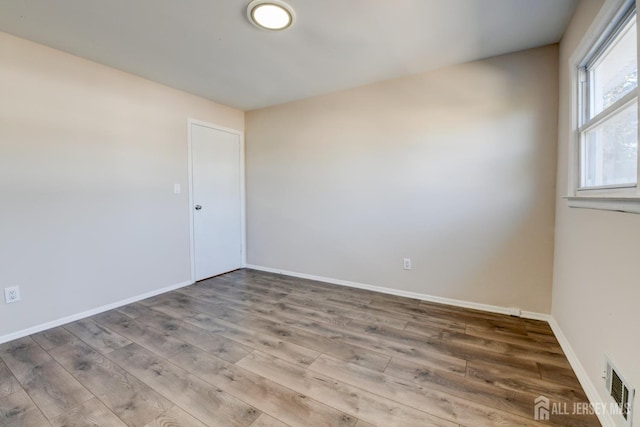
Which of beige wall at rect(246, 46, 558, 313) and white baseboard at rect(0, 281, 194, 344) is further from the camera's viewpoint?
beige wall at rect(246, 46, 558, 313)

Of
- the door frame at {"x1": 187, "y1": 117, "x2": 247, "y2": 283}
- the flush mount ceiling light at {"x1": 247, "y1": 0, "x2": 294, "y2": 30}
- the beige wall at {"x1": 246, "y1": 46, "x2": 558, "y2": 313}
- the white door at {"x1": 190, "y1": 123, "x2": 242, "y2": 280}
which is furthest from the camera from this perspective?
the white door at {"x1": 190, "y1": 123, "x2": 242, "y2": 280}

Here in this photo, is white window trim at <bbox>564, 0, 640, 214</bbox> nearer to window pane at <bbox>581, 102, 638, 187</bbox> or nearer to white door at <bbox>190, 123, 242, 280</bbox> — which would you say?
window pane at <bbox>581, 102, 638, 187</bbox>

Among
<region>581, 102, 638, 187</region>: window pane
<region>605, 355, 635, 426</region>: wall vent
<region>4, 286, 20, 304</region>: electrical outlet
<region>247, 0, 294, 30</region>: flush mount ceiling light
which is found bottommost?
<region>605, 355, 635, 426</region>: wall vent

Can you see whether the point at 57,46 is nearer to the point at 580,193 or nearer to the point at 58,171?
the point at 58,171

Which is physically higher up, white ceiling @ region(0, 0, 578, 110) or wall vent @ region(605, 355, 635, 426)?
white ceiling @ region(0, 0, 578, 110)

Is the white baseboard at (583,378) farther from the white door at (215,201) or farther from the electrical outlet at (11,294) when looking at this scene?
the electrical outlet at (11,294)

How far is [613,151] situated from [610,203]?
0.41 metres

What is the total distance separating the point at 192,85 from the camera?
10.3 feet

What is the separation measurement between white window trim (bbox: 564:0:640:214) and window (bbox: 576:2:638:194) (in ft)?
0.07

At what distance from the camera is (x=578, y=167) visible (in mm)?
1935

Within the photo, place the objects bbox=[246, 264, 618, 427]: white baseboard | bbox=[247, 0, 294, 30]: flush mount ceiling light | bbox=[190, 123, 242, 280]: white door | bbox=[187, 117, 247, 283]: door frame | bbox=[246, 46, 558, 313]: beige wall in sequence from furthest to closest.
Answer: bbox=[190, 123, 242, 280]: white door, bbox=[187, 117, 247, 283]: door frame, bbox=[246, 46, 558, 313]: beige wall, bbox=[247, 0, 294, 30]: flush mount ceiling light, bbox=[246, 264, 618, 427]: white baseboard

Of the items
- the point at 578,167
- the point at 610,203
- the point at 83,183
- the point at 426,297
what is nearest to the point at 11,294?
the point at 83,183

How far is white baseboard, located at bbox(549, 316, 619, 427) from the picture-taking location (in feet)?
4.35

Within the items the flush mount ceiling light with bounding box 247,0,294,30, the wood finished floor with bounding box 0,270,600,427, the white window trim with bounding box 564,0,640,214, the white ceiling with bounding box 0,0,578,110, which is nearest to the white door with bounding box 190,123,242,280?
the white ceiling with bounding box 0,0,578,110
